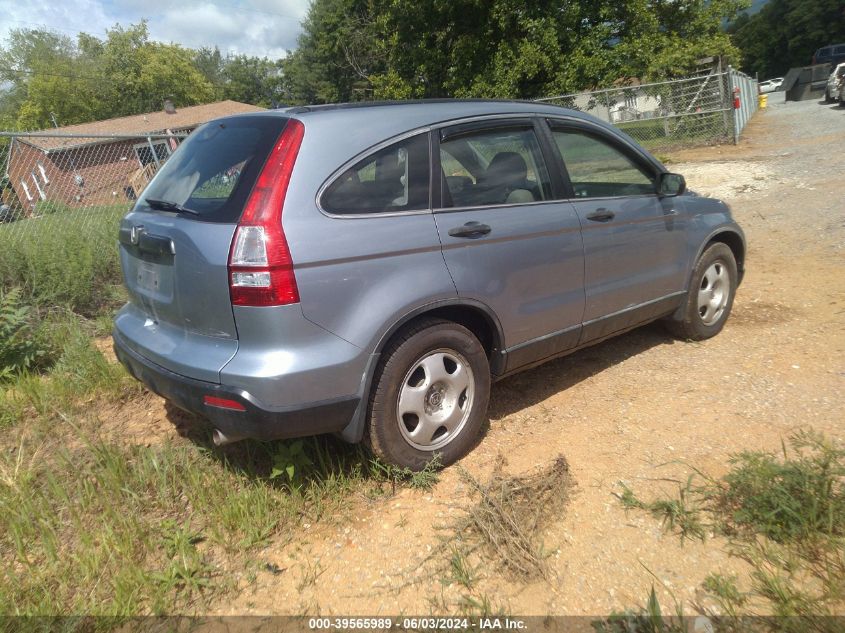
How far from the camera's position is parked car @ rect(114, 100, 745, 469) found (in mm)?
2533

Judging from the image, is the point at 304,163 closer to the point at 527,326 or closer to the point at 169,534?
the point at 527,326

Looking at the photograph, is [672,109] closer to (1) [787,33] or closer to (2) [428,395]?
(2) [428,395]

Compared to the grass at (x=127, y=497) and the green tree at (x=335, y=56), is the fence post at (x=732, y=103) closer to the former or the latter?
the grass at (x=127, y=497)

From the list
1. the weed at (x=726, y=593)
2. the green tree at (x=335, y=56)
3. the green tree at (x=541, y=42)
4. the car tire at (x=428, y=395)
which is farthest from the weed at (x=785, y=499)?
the green tree at (x=335, y=56)

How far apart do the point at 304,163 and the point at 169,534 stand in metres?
1.79

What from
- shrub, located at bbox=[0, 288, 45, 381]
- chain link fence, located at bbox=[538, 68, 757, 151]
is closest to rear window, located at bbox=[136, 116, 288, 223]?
shrub, located at bbox=[0, 288, 45, 381]

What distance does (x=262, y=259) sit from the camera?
96.9 inches

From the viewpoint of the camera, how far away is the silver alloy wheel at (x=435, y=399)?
117 inches

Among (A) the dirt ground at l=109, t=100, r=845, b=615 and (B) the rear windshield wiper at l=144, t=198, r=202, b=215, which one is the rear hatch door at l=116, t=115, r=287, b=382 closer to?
(B) the rear windshield wiper at l=144, t=198, r=202, b=215

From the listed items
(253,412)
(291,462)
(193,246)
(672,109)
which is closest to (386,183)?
(193,246)

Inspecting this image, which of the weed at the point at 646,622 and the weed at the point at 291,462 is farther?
the weed at the point at 291,462

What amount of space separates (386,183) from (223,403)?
4.14 feet

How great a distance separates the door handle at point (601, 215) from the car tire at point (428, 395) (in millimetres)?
1160

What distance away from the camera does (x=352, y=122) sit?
2836 mm
